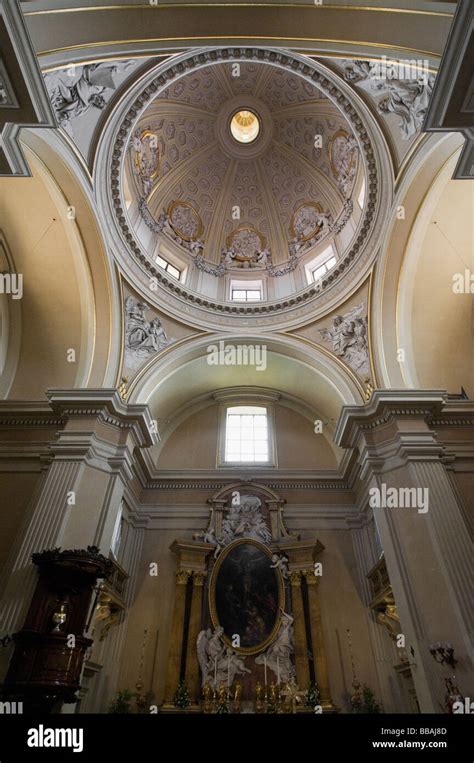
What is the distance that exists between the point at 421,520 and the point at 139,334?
856 cm

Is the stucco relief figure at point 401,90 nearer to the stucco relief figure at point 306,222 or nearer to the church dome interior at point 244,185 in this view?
the church dome interior at point 244,185

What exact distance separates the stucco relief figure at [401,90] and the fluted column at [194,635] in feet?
38.9

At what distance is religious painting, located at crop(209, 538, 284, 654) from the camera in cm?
1102

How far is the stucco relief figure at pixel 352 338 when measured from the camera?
38.9 feet

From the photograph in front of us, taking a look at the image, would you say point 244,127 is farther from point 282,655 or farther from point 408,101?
point 282,655

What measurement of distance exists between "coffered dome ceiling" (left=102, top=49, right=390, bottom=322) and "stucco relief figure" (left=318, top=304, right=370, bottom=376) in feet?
4.45

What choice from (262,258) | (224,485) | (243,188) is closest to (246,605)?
(224,485)

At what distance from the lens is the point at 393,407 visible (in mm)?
9914

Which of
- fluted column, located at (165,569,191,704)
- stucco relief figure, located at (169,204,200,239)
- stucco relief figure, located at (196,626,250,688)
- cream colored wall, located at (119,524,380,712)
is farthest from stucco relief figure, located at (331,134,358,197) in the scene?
stucco relief figure, located at (196,626,250,688)

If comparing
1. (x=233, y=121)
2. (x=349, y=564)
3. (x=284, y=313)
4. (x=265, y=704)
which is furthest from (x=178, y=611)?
(x=233, y=121)

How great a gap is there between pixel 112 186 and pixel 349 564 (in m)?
12.2

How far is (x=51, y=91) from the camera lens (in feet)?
24.2

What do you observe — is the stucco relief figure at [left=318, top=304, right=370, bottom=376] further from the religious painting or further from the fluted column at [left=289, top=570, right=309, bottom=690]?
the fluted column at [left=289, top=570, right=309, bottom=690]

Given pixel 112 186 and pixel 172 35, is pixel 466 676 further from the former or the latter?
pixel 112 186
